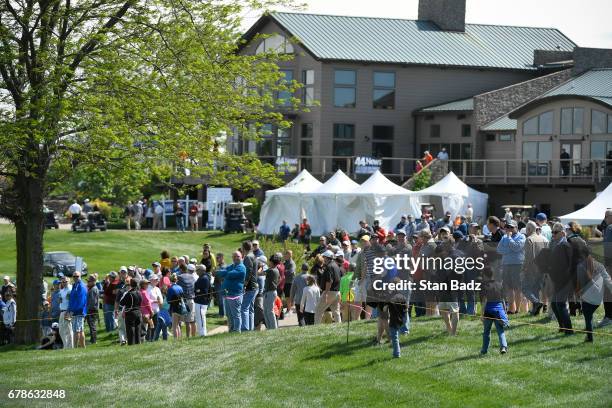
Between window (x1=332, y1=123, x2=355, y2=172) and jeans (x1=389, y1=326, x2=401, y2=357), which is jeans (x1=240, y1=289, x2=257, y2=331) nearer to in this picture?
A: jeans (x1=389, y1=326, x2=401, y2=357)

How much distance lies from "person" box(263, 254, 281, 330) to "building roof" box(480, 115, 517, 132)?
3159 cm

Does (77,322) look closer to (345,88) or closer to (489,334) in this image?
(489,334)

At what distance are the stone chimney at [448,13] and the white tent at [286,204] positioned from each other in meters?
19.3

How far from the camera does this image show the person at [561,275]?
17438 mm

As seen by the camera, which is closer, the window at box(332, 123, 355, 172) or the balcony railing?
the balcony railing

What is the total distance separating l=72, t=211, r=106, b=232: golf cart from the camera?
4912 cm

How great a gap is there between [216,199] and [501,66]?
18.2 m

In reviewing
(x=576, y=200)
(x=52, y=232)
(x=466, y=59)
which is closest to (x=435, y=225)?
(x=576, y=200)

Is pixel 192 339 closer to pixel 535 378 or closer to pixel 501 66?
pixel 535 378

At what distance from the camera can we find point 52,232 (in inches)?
1905

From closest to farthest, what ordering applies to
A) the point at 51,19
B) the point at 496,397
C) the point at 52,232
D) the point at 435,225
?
the point at 496,397, the point at 51,19, the point at 435,225, the point at 52,232

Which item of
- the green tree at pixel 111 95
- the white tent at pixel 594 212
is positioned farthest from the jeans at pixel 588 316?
the white tent at pixel 594 212

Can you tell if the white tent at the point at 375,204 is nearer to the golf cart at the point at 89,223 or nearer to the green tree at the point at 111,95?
the golf cart at the point at 89,223

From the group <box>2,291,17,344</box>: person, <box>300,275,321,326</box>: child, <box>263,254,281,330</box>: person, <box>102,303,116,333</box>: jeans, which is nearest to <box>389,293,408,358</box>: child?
<box>263,254,281,330</box>: person
